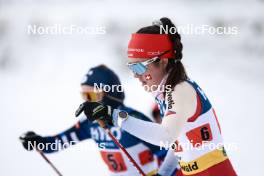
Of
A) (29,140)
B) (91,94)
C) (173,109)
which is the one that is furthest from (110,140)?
(173,109)

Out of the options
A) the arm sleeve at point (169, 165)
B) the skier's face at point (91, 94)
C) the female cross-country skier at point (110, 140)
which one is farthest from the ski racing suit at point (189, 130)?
the skier's face at point (91, 94)

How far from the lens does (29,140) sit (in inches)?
124

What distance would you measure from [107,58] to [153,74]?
4915 millimetres

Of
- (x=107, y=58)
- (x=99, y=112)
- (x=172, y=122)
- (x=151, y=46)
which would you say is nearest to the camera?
(x=172, y=122)

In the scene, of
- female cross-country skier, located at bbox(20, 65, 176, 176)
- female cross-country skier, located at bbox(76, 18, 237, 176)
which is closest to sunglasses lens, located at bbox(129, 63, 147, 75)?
female cross-country skier, located at bbox(76, 18, 237, 176)

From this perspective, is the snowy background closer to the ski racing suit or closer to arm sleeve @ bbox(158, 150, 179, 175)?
arm sleeve @ bbox(158, 150, 179, 175)

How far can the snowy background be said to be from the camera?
18.7ft

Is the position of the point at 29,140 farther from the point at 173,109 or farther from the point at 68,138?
the point at 173,109

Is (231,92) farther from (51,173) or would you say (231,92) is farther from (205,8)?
(51,173)

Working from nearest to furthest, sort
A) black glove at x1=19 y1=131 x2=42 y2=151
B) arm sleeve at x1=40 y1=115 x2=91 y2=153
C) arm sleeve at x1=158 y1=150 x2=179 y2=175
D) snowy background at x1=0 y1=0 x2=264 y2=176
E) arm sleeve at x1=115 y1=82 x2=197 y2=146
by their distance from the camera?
arm sleeve at x1=115 y1=82 x2=197 y2=146 < arm sleeve at x1=158 y1=150 x2=179 y2=175 < black glove at x1=19 y1=131 x2=42 y2=151 < arm sleeve at x1=40 y1=115 x2=91 y2=153 < snowy background at x1=0 y1=0 x2=264 y2=176

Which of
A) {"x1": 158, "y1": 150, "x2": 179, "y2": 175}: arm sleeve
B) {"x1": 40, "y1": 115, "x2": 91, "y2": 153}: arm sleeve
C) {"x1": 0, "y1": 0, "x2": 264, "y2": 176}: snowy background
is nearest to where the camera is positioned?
{"x1": 158, "y1": 150, "x2": 179, "y2": 175}: arm sleeve

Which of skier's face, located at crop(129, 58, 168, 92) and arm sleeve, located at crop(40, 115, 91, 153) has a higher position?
skier's face, located at crop(129, 58, 168, 92)
